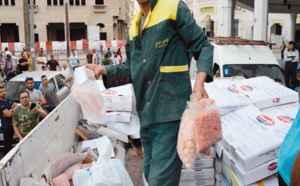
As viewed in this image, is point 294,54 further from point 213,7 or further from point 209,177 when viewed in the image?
point 213,7

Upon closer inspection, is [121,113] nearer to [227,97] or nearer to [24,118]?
[24,118]

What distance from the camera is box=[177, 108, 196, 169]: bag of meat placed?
91.8 inches

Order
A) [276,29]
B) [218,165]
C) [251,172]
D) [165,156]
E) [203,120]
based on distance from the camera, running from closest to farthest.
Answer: [203,120] → [165,156] → [251,172] → [218,165] → [276,29]

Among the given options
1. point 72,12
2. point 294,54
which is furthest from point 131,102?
point 72,12

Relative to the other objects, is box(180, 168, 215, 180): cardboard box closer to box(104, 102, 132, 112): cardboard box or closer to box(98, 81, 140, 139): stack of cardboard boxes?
box(98, 81, 140, 139): stack of cardboard boxes

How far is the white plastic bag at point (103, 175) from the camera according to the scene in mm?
3660

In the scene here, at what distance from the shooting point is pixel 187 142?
234cm

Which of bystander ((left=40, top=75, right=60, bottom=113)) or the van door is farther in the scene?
the van door

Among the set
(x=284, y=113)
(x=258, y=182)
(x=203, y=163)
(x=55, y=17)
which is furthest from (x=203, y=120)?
(x=55, y=17)

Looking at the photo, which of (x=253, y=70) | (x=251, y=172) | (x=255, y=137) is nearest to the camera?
(x=251, y=172)

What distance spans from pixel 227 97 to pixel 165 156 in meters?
2.13

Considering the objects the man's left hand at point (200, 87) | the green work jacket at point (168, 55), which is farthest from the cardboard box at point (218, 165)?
the man's left hand at point (200, 87)

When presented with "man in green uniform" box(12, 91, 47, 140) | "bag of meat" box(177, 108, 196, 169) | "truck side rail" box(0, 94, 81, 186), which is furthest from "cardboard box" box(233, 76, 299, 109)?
"man in green uniform" box(12, 91, 47, 140)

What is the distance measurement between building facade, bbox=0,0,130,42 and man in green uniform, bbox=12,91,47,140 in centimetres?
4348
